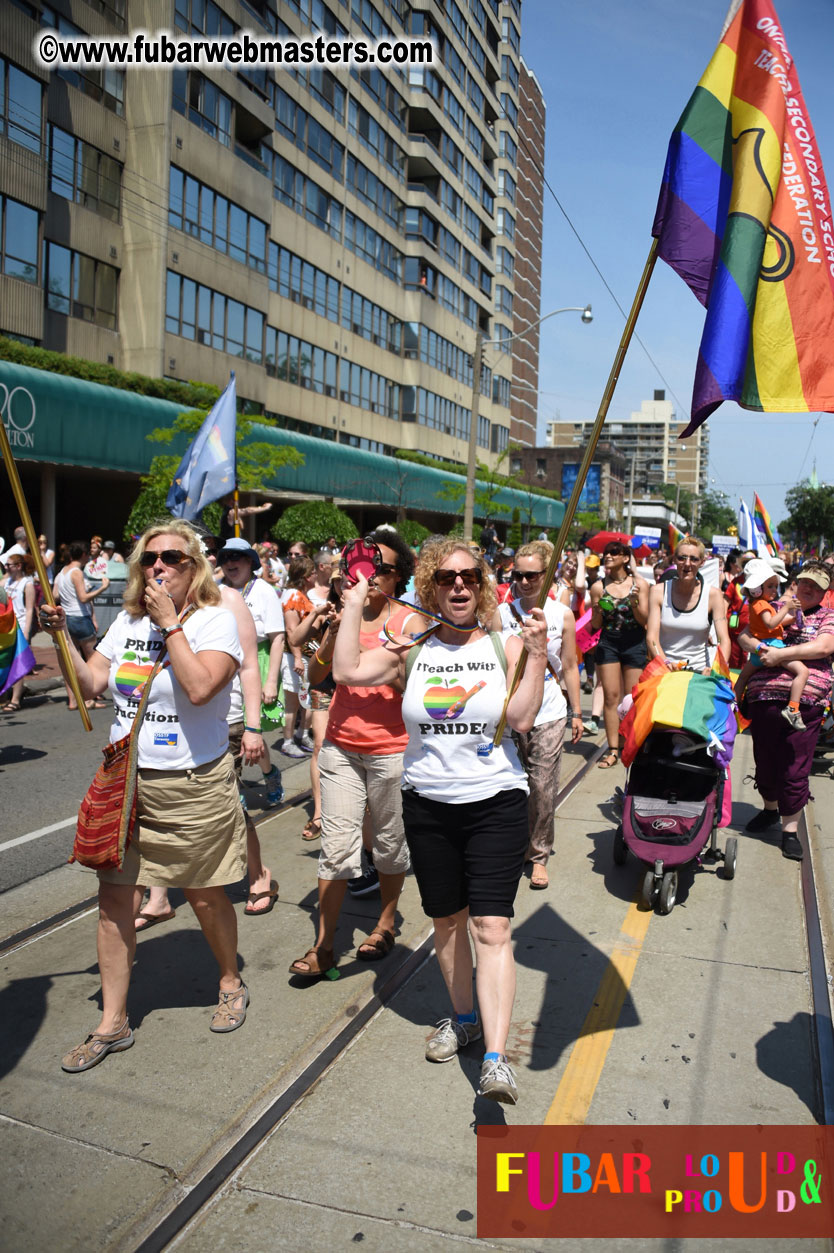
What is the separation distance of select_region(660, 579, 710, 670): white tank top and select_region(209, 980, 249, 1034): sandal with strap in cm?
400

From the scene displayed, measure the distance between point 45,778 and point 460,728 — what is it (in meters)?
5.80

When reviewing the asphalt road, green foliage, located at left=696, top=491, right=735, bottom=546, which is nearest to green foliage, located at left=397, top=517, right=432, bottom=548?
the asphalt road

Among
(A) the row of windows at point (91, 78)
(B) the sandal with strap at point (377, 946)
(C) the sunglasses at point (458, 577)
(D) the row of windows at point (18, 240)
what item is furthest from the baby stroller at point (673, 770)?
(A) the row of windows at point (91, 78)

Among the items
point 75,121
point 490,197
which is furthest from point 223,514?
point 490,197

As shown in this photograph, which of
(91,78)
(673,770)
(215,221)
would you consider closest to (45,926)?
(673,770)

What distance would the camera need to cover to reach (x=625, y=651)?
857 centimetres

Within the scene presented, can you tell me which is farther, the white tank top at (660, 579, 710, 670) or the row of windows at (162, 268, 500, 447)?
the row of windows at (162, 268, 500, 447)

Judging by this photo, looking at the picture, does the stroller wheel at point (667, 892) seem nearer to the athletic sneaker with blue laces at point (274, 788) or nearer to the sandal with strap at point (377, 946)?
the sandal with strap at point (377, 946)

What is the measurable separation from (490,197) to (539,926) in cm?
6329

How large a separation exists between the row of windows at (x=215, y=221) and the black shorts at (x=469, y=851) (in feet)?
94.1

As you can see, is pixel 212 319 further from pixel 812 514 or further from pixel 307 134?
pixel 812 514

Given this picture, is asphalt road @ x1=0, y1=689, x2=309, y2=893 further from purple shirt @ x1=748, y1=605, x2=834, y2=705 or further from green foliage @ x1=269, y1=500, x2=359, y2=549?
green foliage @ x1=269, y1=500, x2=359, y2=549

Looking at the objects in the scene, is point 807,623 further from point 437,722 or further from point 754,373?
point 437,722

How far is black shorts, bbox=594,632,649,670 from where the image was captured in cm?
848
